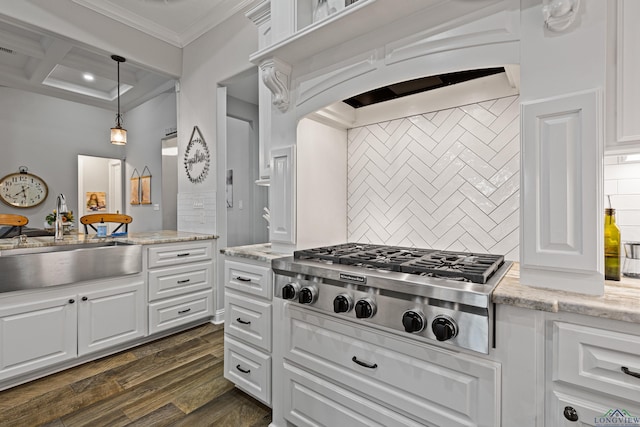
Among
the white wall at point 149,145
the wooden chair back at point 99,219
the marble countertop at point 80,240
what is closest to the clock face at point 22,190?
the white wall at point 149,145

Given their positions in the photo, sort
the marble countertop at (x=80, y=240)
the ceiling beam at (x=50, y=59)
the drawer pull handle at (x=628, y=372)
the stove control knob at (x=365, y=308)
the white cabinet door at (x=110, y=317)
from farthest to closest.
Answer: the ceiling beam at (x=50, y=59) → the white cabinet door at (x=110, y=317) → the marble countertop at (x=80, y=240) → the stove control knob at (x=365, y=308) → the drawer pull handle at (x=628, y=372)

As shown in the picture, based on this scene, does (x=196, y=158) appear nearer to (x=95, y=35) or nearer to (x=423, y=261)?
(x=95, y=35)

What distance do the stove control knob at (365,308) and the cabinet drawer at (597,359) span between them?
59cm

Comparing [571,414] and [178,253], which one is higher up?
[178,253]

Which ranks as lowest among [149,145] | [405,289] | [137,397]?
[137,397]

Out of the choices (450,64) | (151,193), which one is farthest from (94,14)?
(450,64)

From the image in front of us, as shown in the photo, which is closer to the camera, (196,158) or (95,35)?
(95,35)

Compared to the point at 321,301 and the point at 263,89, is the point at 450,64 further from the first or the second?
the point at 263,89

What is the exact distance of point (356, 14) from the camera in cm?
138

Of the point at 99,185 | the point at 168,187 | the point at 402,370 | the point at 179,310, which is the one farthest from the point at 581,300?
the point at 99,185

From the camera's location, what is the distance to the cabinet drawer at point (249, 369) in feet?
5.81

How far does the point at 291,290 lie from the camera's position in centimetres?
153

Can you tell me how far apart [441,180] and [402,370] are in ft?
3.48

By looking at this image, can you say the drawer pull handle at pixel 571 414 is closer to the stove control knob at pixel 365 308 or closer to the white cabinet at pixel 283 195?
the stove control knob at pixel 365 308
